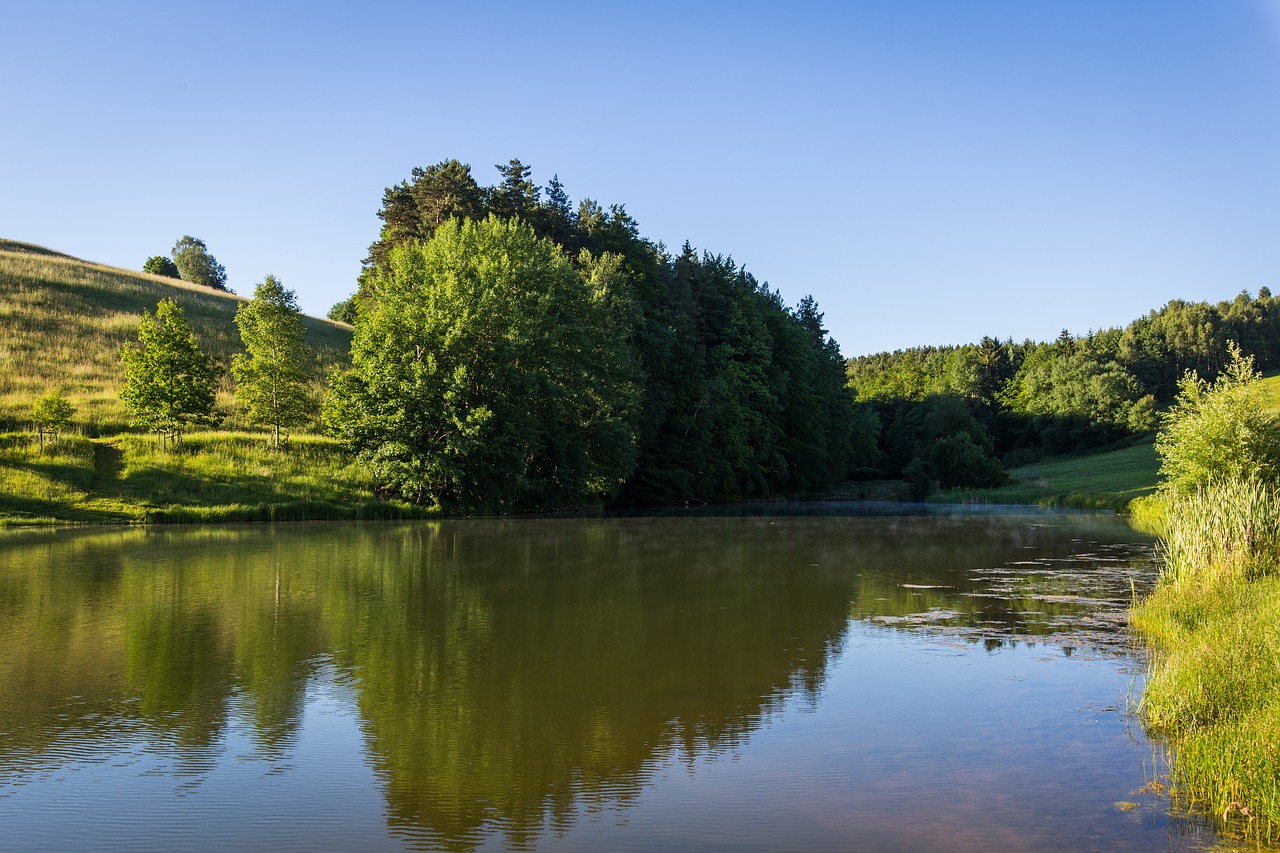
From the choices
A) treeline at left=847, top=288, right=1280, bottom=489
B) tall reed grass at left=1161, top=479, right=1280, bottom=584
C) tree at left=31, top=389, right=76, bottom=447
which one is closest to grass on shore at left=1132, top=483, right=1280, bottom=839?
tall reed grass at left=1161, top=479, right=1280, bottom=584

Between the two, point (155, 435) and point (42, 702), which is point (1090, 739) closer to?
point (42, 702)

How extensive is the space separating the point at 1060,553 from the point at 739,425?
4419 centimetres

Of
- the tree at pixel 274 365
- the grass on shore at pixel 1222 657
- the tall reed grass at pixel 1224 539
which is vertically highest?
the tree at pixel 274 365

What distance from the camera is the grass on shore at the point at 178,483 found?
4041cm

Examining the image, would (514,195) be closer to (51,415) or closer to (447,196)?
(447,196)

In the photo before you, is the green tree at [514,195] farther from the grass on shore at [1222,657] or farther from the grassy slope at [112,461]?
the grass on shore at [1222,657]

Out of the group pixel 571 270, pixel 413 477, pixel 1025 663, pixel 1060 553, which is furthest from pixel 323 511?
pixel 1025 663

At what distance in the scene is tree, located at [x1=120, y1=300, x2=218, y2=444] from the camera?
1801 inches

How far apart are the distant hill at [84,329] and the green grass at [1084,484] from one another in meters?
51.8

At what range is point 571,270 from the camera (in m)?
55.3

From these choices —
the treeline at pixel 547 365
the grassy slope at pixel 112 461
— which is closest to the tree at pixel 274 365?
the grassy slope at pixel 112 461

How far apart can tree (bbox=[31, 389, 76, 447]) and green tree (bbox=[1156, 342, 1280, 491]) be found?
47.1 m

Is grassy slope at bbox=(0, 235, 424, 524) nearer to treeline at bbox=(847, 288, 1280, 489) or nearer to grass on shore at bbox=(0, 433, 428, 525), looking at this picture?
grass on shore at bbox=(0, 433, 428, 525)

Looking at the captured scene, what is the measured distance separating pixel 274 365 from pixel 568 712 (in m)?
43.6
